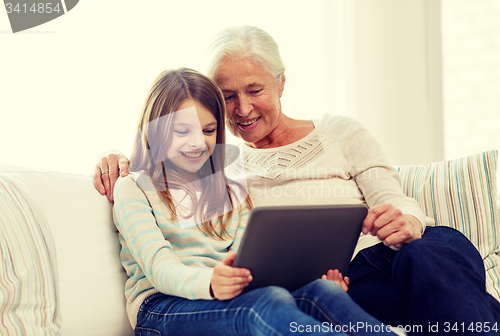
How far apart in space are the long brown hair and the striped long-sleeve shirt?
0.03 m

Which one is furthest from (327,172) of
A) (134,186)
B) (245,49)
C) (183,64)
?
(183,64)

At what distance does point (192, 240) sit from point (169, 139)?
0.27 meters

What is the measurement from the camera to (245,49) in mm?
1317

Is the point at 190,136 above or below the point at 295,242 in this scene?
above

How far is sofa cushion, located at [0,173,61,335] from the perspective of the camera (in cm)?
78

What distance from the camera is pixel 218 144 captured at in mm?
1241

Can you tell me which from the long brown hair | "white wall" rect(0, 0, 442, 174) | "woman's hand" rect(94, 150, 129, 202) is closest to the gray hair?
the long brown hair

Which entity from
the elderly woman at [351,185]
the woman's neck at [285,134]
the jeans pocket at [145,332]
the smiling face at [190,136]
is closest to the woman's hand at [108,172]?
the elderly woman at [351,185]

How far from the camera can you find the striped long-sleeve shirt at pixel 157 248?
88 centimetres

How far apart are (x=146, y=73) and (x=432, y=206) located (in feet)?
4.12

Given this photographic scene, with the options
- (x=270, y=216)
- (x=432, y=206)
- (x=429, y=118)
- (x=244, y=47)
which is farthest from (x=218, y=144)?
(x=429, y=118)

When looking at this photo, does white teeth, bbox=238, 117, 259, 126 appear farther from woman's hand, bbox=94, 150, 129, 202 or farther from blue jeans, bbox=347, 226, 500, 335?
blue jeans, bbox=347, 226, 500, 335

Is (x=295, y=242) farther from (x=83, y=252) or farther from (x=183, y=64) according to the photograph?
(x=183, y=64)

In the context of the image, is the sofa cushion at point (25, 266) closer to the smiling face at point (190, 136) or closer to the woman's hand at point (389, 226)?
the smiling face at point (190, 136)
